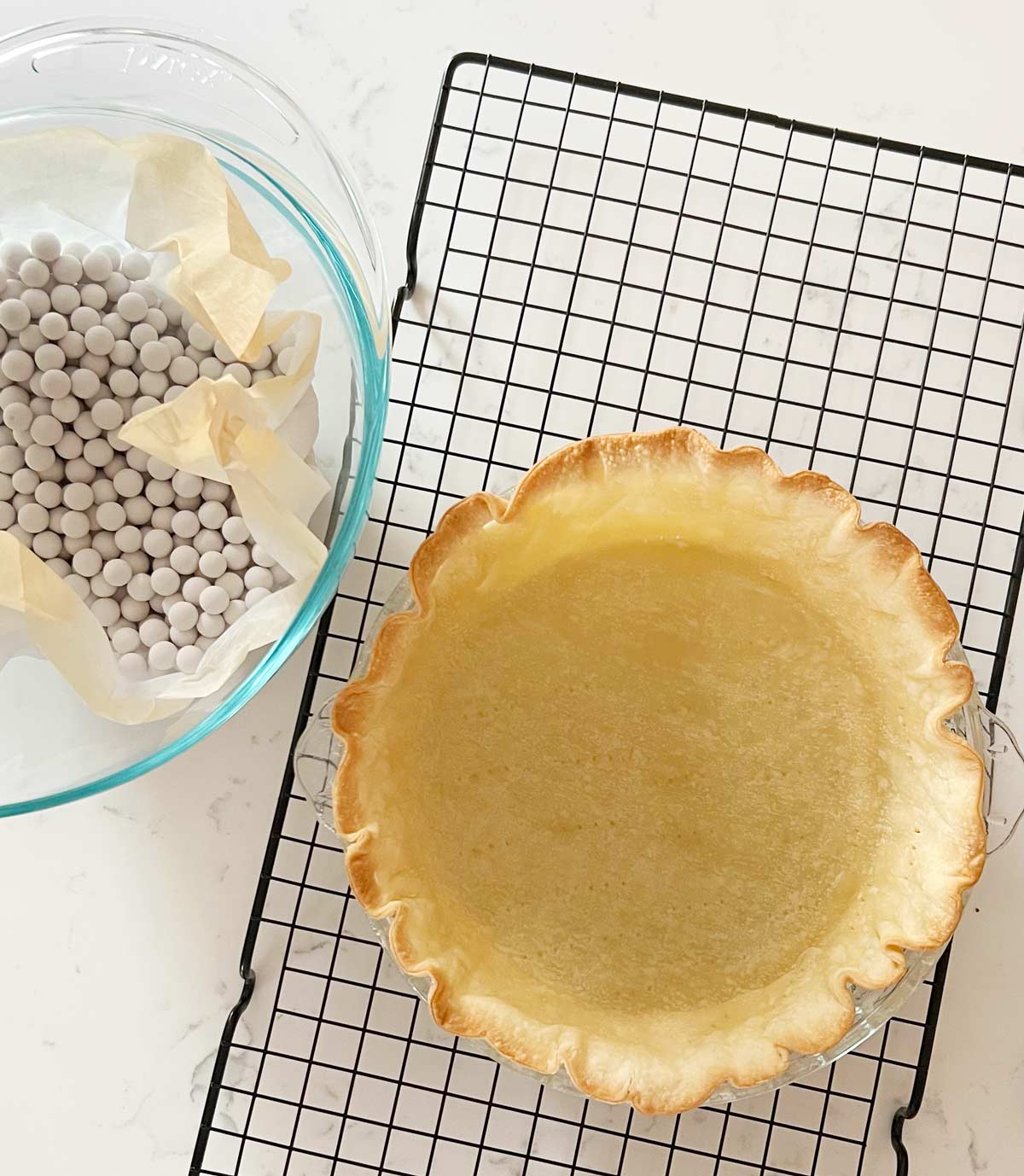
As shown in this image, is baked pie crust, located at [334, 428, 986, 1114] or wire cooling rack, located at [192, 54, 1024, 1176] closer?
baked pie crust, located at [334, 428, 986, 1114]

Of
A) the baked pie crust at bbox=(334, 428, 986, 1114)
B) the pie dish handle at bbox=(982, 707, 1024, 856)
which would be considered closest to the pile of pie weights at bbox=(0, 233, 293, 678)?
the baked pie crust at bbox=(334, 428, 986, 1114)

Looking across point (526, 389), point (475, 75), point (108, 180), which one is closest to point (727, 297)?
point (526, 389)

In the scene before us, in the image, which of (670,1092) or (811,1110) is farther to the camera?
(811,1110)

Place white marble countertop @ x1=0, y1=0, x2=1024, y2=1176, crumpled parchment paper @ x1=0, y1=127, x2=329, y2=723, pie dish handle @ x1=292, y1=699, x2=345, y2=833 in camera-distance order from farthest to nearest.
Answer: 1. white marble countertop @ x1=0, y1=0, x2=1024, y2=1176
2. pie dish handle @ x1=292, y1=699, x2=345, y2=833
3. crumpled parchment paper @ x1=0, y1=127, x2=329, y2=723

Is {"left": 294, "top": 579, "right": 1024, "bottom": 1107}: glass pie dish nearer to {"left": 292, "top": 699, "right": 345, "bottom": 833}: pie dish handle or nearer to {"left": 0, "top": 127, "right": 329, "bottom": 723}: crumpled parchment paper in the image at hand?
{"left": 292, "top": 699, "right": 345, "bottom": 833}: pie dish handle

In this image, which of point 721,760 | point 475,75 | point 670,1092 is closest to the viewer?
point 670,1092

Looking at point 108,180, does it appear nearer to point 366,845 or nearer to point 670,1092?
point 366,845
